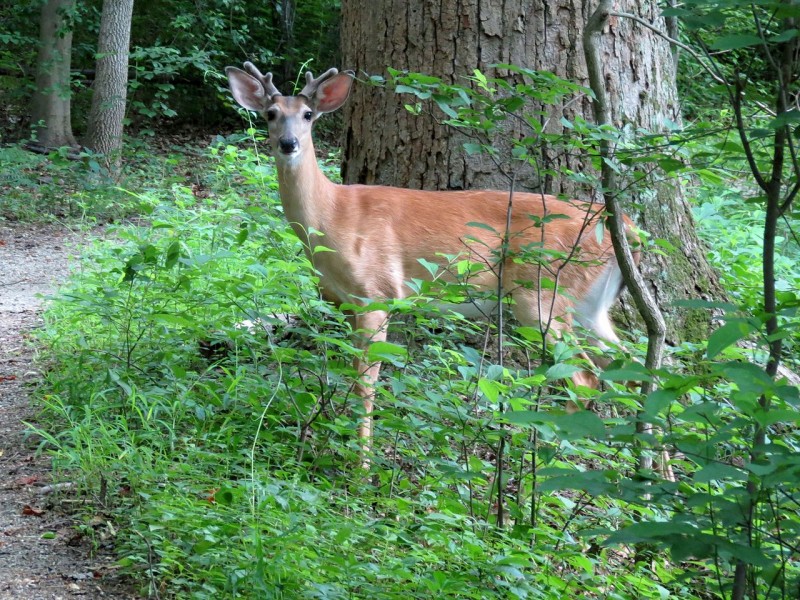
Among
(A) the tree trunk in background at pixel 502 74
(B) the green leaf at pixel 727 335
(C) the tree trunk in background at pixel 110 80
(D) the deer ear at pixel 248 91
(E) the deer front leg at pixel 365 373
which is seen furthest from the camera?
(C) the tree trunk in background at pixel 110 80

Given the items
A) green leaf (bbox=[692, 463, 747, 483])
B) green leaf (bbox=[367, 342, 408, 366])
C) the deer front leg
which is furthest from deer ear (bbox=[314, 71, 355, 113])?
green leaf (bbox=[692, 463, 747, 483])

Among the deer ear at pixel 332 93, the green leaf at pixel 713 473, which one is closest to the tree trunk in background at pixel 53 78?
the deer ear at pixel 332 93

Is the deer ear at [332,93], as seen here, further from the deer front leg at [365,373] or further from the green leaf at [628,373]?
the green leaf at [628,373]

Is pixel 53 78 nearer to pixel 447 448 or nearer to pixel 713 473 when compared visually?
pixel 447 448

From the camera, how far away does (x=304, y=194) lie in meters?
5.85

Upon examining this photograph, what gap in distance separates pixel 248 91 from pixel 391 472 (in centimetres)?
304

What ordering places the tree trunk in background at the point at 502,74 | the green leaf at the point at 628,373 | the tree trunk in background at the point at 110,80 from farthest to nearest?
1. the tree trunk in background at the point at 110,80
2. the tree trunk in background at the point at 502,74
3. the green leaf at the point at 628,373

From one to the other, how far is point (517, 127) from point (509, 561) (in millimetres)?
3236

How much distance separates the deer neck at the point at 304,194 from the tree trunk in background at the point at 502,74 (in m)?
0.53

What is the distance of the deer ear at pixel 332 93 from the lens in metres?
5.79

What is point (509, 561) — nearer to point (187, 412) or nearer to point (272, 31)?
point (187, 412)

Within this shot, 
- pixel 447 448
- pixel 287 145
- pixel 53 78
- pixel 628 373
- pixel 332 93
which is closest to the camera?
pixel 628 373

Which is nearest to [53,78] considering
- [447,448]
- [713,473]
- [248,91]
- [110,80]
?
[110,80]

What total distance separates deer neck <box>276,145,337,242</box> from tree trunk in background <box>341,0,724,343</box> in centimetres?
53
